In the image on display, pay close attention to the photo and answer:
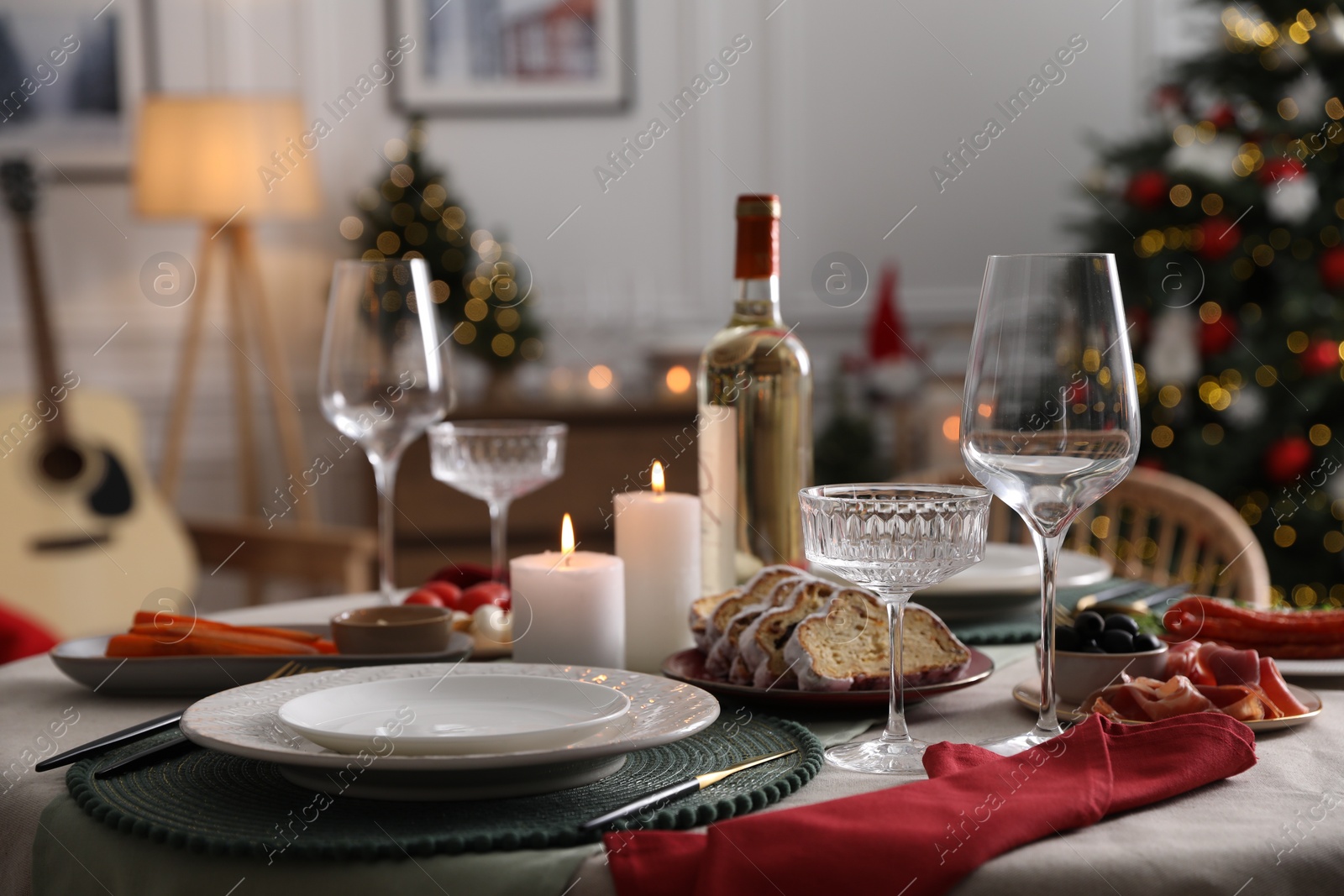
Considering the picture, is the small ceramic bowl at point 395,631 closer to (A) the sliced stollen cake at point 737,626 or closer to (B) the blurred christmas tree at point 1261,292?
(A) the sliced stollen cake at point 737,626

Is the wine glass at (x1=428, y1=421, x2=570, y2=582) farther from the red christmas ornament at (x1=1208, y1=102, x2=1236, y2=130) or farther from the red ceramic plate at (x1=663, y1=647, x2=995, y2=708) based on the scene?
the red christmas ornament at (x1=1208, y1=102, x2=1236, y2=130)

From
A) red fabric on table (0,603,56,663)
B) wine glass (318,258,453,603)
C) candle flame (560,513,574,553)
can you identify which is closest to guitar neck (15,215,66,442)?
red fabric on table (0,603,56,663)

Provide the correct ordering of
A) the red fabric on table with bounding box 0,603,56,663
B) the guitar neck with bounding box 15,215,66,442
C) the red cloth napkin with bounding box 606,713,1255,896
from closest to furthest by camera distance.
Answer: the red cloth napkin with bounding box 606,713,1255,896 → the red fabric on table with bounding box 0,603,56,663 → the guitar neck with bounding box 15,215,66,442

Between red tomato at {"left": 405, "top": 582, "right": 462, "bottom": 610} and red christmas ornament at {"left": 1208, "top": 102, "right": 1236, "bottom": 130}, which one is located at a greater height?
red christmas ornament at {"left": 1208, "top": 102, "right": 1236, "bottom": 130}

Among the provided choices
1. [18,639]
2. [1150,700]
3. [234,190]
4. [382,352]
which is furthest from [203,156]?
[1150,700]

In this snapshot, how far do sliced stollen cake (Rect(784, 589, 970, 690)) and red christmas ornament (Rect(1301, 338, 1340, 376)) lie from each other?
2.50 meters

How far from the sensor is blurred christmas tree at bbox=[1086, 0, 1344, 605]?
310cm

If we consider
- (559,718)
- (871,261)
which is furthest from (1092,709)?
(871,261)

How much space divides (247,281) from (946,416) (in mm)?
1843

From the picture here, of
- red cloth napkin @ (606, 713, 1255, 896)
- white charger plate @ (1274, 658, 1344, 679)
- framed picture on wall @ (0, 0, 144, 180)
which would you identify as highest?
framed picture on wall @ (0, 0, 144, 180)

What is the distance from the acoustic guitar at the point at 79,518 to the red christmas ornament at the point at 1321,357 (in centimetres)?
264

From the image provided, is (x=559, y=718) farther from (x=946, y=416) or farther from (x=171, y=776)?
(x=946, y=416)

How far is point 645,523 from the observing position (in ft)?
3.58

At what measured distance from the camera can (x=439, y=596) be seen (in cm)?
123
